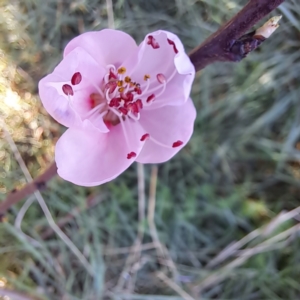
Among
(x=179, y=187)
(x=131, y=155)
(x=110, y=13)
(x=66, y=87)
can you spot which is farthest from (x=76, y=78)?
(x=179, y=187)

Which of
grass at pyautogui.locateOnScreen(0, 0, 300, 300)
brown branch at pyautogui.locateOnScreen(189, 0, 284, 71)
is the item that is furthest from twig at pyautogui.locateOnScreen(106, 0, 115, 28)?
brown branch at pyautogui.locateOnScreen(189, 0, 284, 71)

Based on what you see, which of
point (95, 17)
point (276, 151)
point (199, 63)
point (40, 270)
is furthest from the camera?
point (276, 151)

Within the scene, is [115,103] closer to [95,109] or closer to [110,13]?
[95,109]

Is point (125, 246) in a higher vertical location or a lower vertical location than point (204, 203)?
lower

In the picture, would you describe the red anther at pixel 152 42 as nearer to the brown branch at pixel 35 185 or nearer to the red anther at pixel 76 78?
the red anther at pixel 76 78

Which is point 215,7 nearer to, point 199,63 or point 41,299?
point 199,63

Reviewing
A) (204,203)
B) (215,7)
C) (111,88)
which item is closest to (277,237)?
(204,203)

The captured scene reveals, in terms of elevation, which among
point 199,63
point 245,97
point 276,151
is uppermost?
point 199,63

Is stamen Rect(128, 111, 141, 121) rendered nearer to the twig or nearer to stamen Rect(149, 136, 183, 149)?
stamen Rect(149, 136, 183, 149)
